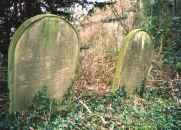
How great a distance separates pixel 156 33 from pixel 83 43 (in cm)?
→ 194

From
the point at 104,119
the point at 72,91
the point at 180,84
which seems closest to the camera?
the point at 104,119

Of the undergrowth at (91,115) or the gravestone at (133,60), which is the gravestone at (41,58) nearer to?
the undergrowth at (91,115)

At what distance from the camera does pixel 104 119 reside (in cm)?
515

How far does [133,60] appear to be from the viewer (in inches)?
267

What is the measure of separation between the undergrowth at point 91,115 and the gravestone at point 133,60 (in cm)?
49

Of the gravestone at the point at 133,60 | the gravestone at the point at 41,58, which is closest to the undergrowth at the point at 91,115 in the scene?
the gravestone at the point at 41,58

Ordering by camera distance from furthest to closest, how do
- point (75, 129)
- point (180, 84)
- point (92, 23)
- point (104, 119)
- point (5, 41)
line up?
1. point (92, 23)
2. point (180, 84)
3. point (5, 41)
4. point (104, 119)
5. point (75, 129)

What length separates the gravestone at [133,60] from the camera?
21.5ft

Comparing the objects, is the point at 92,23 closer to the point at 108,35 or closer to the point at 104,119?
the point at 108,35

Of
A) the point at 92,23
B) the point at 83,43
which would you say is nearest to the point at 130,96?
the point at 83,43

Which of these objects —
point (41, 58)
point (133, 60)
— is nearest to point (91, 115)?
point (41, 58)

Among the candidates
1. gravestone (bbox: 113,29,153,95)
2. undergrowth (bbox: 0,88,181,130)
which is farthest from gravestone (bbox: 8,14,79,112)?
gravestone (bbox: 113,29,153,95)

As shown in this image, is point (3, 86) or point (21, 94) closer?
point (21, 94)

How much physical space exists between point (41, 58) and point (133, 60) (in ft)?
7.24
